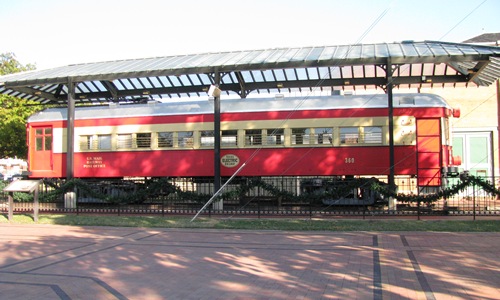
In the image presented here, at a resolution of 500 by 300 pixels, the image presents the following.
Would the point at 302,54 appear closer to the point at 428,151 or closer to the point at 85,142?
the point at 428,151

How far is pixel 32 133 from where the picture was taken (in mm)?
19594

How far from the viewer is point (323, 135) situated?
16.3m

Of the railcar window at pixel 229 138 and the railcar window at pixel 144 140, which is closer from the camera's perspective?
the railcar window at pixel 229 138

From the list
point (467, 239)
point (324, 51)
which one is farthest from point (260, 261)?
point (324, 51)

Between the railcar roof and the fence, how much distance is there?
2.84 metres

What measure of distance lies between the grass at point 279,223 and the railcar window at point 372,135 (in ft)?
12.3

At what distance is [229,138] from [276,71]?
3.73m

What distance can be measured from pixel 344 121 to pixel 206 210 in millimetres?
6200

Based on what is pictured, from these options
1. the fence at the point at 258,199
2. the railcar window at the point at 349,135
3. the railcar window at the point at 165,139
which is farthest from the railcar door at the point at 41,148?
the railcar window at the point at 349,135

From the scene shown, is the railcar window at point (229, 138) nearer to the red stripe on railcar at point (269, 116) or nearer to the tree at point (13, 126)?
the red stripe on railcar at point (269, 116)

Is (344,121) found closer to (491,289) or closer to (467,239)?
(467,239)

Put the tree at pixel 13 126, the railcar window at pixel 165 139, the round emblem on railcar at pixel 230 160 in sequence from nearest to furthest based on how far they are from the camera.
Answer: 1. the round emblem on railcar at pixel 230 160
2. the railcar window at pixel 165 139
3. the tree at pixel 13 126

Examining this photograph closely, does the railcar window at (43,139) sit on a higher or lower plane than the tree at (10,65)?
lower

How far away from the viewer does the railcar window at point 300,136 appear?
53.9 feet
